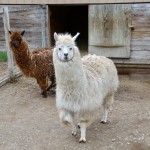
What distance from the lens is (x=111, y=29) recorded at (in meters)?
8.67

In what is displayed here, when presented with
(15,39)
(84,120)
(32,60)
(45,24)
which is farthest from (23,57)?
(45,24)

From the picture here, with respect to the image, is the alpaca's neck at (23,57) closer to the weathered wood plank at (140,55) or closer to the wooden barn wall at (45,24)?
the wooden barn wall at (45,24)

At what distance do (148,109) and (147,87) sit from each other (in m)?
1.59

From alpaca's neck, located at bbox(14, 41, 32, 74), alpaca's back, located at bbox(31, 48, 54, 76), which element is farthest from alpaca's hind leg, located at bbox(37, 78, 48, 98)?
alpaca's neck, located at bbox(14, 41, 32, 74)

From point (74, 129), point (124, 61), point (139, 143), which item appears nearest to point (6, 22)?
point (124, 61)

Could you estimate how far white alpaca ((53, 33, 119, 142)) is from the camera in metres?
4.59

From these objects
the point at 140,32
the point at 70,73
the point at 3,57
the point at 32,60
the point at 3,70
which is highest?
the point at 140,32

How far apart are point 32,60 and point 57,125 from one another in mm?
1804

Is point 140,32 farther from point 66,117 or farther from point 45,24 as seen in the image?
point 66,117

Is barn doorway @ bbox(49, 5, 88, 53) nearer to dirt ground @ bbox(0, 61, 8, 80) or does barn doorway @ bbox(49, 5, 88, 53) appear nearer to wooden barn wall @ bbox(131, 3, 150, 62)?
dirt ground @ bbox(0, 61, 8, 80)

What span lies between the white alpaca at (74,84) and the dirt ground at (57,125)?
319 mm

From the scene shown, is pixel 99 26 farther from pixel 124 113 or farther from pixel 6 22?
pixel 124 113

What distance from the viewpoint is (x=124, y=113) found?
6.16m

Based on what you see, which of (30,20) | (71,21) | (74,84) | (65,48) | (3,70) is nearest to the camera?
(65,48)
